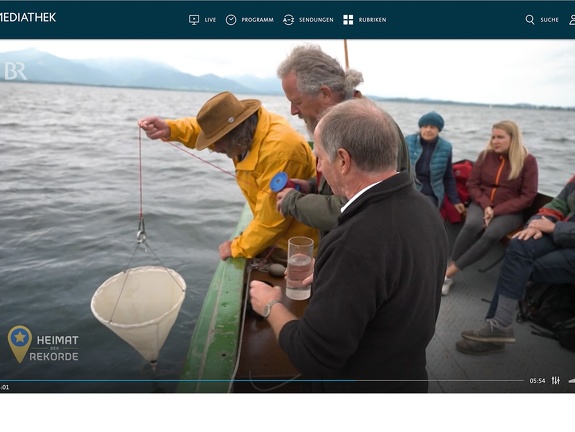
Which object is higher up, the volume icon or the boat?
the volume icon

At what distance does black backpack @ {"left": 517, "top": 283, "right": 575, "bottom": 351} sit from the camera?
7.28 ft

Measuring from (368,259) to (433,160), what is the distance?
8.28ft

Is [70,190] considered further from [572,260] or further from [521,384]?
[572,260]

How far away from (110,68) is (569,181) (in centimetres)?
242

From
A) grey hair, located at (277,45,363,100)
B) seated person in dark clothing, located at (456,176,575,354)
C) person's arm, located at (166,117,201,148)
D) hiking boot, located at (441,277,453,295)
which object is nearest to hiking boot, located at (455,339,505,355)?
seated person in dark clothing, located at (456,176,575,354)

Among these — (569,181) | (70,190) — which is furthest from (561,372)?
(70,190)

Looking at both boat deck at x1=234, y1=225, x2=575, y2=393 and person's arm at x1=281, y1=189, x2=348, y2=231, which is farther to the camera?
person's arm at x1=281, y1=189, x2=348, y2=231

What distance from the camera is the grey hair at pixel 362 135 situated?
0.89 m

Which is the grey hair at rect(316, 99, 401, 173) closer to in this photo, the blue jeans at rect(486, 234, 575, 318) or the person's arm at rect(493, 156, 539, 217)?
the blue jeans at rect(486, 234, 575, 318)

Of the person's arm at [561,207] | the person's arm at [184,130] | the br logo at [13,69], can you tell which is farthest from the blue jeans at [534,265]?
the br logo at [13,69]

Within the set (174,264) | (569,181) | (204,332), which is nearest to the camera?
(204,332)

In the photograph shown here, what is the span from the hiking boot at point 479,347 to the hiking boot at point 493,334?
0.8 inches

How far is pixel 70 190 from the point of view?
8.21 ft

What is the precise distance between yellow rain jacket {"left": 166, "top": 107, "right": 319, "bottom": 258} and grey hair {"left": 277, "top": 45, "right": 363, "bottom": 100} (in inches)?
12.0
